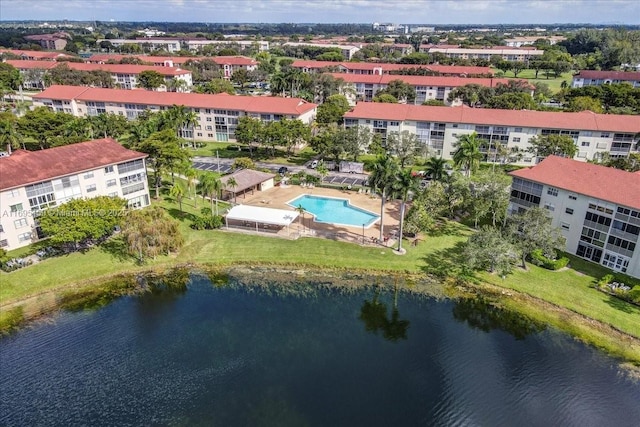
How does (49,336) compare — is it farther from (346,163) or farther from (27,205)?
(346,163)

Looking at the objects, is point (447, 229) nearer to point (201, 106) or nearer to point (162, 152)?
point (162, 152)

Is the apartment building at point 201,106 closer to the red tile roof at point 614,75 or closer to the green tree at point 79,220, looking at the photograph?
the green tree at point 79,220

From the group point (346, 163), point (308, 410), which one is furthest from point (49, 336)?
point (346, 163)

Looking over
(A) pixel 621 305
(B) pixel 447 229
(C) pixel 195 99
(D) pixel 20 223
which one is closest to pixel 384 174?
(B) pixel 447 229

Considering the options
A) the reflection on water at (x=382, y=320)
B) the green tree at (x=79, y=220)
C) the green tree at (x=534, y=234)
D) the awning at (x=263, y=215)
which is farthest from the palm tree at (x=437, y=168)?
the green tree at (x=79, y=220)

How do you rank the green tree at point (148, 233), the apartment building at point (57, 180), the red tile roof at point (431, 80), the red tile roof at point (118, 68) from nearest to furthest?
the green tree at point (148, 233) < the apartment building at point (57, 180) < the red tile roof at point (431, 80) < the red tile roof at point (118, 68)


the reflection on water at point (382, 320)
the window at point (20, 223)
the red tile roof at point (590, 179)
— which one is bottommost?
the reflection on water at point (382, 320)
